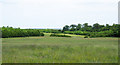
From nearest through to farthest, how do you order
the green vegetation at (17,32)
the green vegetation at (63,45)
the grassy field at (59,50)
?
the grassy field at (59,50), the green vegetation at (63,45), the green vegetation at (17,32)

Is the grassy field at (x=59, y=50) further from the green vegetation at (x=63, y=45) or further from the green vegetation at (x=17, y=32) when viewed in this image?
the green vegetation at (x=17, y=32)

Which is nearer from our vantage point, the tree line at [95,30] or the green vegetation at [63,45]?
the green vegetation at [63,45]

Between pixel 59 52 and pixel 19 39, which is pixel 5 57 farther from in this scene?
pixel 59 52

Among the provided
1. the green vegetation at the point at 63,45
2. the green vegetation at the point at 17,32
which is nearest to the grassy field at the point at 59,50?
the green vegetation at the point at 63,45

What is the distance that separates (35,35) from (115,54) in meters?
5.61

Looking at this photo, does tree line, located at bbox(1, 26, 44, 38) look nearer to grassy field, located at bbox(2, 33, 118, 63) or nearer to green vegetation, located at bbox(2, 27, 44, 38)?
green vegetation, located at bbox(2, 27, 44, 38)

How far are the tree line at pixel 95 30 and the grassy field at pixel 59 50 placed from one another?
0.55 meters

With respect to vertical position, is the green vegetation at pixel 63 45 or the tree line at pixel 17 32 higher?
the tree line at pixel 17 32

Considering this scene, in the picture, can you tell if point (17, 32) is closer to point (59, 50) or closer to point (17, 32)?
point (17, 32)

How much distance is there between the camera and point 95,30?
11055 millimetres

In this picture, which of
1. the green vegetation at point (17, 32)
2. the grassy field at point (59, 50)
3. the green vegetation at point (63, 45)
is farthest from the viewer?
the green vegetation at point (17, 32)

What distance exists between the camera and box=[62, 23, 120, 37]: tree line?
1027cm

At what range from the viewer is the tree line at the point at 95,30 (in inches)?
404

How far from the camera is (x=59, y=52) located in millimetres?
8688
